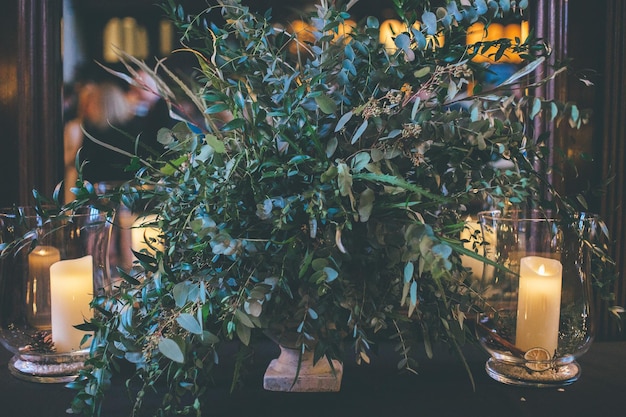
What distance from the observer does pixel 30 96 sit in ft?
3.59

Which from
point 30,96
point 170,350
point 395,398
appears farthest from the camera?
point 30,96

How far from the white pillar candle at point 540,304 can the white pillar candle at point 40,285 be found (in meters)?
0.64

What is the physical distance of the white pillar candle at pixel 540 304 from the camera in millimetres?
887

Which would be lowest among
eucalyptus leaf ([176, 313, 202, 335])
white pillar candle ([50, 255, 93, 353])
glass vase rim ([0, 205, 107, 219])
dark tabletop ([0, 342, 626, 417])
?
dark tabletop ([0, 342, 626, 417])

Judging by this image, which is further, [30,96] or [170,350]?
[30,96]

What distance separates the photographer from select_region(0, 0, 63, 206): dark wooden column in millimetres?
1089

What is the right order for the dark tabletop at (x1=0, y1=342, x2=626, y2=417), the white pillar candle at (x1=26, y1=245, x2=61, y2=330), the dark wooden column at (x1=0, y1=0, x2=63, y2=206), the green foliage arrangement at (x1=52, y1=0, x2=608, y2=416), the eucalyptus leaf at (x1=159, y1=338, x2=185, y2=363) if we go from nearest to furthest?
1. the eucalyptus leaf at (x1=159, y1=338, x2=185, y2=363)
2. the green foliage arrangement at (x1=52, y1=0, x2=608, y2=416)
3. the dark tabletop at (x1=0, y1=342, x2=626, y2=417)
4. the white pillar candle at (x1=26, y1=245, x2=61, y2=330)
5. the dark wooden column at (x1=0, y1=0, x2=63, y2=206)

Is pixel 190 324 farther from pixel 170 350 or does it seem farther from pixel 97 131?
pixel 97 131

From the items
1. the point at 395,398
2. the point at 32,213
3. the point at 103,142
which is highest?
the point at 103,142

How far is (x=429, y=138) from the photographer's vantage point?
77 centimetres

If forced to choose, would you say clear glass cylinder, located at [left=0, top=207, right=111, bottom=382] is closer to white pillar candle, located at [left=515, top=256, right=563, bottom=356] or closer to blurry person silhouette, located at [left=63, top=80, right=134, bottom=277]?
blurry person silhouette, located at [left=63, top=80, right=134, bottom=277]

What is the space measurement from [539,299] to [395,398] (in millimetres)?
234

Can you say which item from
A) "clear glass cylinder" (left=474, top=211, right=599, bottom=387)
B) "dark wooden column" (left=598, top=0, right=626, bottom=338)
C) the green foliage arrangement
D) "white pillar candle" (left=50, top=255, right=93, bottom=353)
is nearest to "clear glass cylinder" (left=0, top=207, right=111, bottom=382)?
"white pillar candle" (left=50, top=255, right=93, bottom=353)

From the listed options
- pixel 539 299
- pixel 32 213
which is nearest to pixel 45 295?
pixel 32 213
